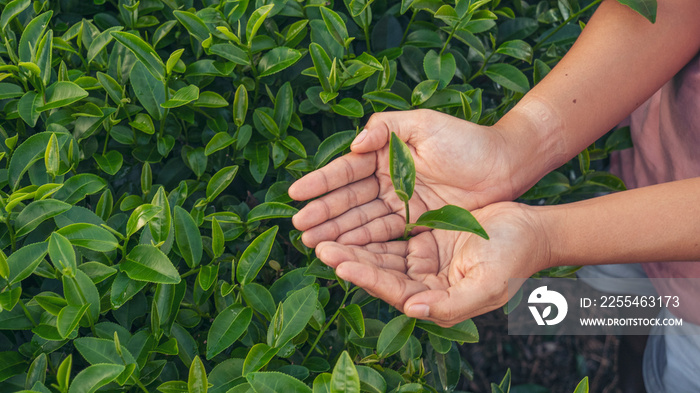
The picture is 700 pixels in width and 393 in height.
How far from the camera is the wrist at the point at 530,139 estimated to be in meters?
1.35

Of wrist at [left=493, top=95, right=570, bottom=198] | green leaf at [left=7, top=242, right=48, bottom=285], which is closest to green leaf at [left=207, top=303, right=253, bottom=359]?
green leaf at [left=7, top=242, right=48, bottom=285]

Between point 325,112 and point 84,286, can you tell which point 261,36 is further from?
point 84,286

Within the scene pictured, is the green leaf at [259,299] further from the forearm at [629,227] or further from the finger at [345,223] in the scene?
the forearm at [629,227]

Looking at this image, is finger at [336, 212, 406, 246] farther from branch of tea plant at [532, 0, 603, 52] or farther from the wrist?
branch of tea plant at [532, 0, 603, 52]

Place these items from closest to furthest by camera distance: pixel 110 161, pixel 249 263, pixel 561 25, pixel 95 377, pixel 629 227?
1. pixel 95 377
2. pixel 249 263
3. pixel 110 161
4. pixel 629 227
5. pixel 561 25

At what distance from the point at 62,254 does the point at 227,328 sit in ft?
1.00

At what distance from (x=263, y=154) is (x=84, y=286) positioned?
47 centimetres

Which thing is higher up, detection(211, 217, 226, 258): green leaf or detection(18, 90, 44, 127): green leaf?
detection(18, 90, 44, 127): green leaf

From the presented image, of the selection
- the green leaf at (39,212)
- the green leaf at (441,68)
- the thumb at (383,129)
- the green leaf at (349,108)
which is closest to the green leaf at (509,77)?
the green leaf at (441,68)

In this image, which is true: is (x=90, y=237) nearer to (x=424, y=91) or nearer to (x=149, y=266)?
(x=149, y=266)

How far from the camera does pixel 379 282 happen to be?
104cm

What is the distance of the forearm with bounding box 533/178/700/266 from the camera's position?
119cm

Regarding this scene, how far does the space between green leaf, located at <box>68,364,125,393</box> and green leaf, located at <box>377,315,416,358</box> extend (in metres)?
0.47

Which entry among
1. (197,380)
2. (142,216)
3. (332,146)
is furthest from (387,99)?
(197,380)
